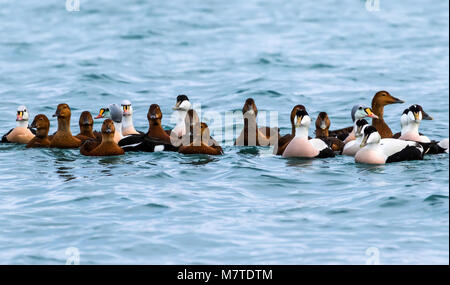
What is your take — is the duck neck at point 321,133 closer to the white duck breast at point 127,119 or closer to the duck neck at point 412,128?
the duck neck at point 412,128

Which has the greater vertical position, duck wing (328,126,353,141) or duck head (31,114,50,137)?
duck head (31,114,50,137)

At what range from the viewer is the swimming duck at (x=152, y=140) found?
1623 centimetres

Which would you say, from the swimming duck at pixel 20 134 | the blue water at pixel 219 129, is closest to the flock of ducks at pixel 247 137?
the swimming duck at pixel 20 134

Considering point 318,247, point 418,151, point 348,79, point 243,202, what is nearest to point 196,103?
point 348,79

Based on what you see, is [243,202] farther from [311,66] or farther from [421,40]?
[421,40]

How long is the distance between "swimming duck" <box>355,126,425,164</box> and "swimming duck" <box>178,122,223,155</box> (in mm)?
2470

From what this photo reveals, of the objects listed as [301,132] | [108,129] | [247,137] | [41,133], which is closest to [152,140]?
[108,129]

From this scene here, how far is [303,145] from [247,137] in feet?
5.49

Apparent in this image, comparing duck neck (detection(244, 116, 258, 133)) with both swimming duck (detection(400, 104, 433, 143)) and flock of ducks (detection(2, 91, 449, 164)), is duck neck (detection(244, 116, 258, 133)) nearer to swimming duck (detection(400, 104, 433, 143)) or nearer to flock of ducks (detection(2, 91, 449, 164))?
flock of ducks (detection(2, 91, 449, 164))

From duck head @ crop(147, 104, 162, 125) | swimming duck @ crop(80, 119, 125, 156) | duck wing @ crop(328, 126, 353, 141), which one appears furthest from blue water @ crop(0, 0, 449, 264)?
duck wing @ crop(328, 126, 353, 141)

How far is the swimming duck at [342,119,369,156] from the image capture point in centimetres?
1598

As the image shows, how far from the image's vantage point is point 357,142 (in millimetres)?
16078

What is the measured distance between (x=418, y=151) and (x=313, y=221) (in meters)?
4.18
